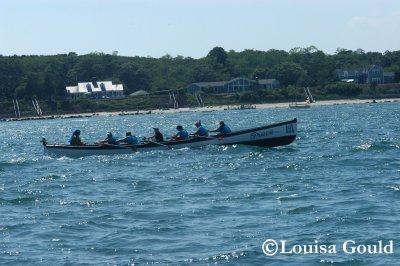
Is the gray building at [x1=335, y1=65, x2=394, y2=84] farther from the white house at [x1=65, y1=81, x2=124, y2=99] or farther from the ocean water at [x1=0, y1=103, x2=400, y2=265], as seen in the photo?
the ocean water at [x1=0, y1=103, x2=400, y2=265]

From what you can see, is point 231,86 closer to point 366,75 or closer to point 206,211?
point 366,75

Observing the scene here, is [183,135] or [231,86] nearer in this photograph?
[183,135]

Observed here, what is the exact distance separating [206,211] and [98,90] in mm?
154050

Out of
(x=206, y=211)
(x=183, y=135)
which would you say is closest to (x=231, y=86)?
(x=183, y=135)

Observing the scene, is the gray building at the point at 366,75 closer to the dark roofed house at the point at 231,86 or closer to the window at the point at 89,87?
the dark roofed house at the point at 231,86

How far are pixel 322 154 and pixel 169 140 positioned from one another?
7.45m

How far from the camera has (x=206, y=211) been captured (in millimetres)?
22188

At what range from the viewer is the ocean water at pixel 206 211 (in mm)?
17906

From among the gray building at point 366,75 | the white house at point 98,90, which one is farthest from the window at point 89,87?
the gray building at point 366,75

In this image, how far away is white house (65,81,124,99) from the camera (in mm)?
171875

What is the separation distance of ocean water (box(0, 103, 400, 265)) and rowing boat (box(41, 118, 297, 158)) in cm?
240

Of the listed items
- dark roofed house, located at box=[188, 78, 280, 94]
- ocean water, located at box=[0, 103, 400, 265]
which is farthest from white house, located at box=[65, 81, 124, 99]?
ocean water, located at box=[0, 103, 400, 265]

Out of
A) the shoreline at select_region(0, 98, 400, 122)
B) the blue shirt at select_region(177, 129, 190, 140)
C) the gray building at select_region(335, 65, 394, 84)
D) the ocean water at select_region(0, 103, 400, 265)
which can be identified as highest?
the gray building at select_region(335, 65, 394, 84)

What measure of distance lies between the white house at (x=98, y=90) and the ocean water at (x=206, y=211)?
13638 cm
